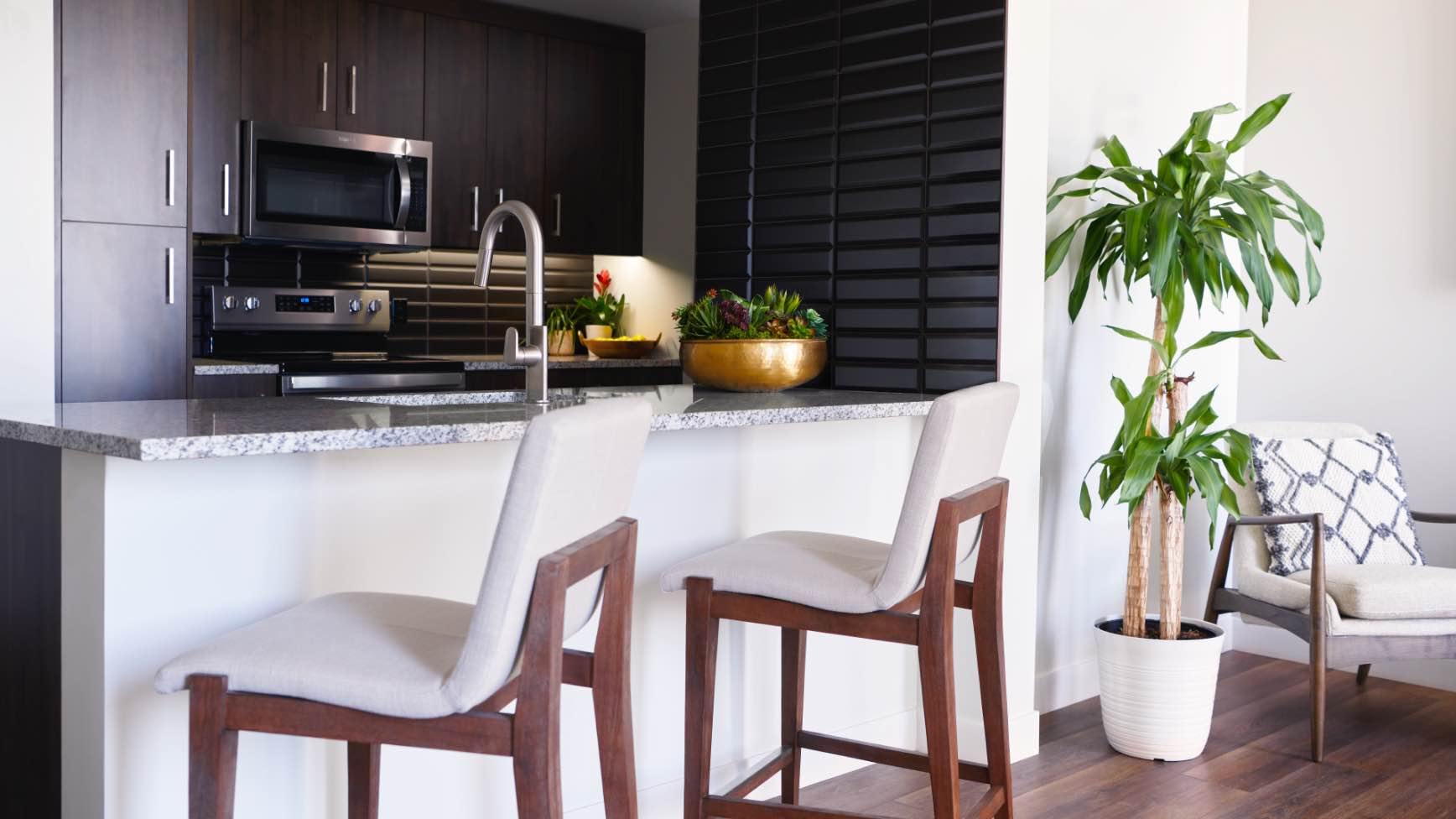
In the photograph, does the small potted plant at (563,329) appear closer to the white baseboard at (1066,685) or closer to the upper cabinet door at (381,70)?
the upper cabinet door at (381,70)

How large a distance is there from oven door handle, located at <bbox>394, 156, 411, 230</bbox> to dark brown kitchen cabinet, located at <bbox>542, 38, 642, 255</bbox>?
698 millimetres

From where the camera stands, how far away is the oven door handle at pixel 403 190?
4633 millimetres

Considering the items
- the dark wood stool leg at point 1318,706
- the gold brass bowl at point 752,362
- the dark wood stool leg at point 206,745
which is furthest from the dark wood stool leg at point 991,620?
the dark wood stool leg at point 1318,706

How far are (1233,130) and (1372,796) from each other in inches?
90.0

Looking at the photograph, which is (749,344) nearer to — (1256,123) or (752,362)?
(752,362)

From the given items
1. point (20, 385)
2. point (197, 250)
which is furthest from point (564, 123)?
point (20, 385)

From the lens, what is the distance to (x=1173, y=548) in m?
3.57

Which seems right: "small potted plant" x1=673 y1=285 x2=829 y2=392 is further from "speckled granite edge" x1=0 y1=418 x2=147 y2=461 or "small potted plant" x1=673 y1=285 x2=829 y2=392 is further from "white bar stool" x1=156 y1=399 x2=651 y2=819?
"speckled granite edge" x1=0 y1=418 x2=147 y2=461

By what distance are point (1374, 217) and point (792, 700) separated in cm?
288

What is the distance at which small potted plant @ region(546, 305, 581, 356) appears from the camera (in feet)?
17.9

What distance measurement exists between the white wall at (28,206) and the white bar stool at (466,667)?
2100 mm

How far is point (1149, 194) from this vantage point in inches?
142

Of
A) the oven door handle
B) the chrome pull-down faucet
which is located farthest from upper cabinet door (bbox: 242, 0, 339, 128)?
the chrome pull-down faucet

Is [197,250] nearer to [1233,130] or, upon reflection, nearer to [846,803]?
[846,803]
